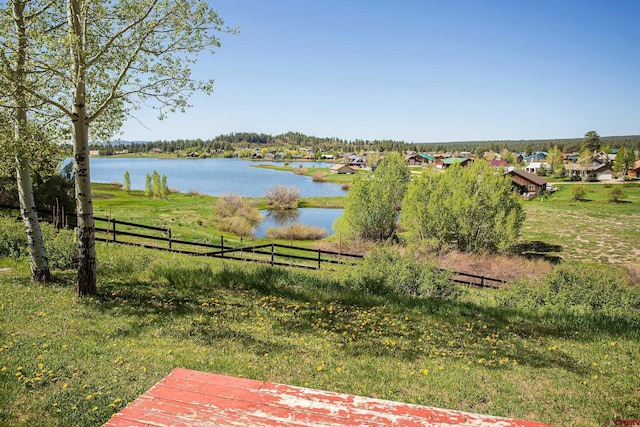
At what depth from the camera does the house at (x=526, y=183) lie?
3199 inches

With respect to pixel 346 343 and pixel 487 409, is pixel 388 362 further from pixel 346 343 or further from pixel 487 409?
pixel 487 409

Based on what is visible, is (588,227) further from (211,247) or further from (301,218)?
(211,247)

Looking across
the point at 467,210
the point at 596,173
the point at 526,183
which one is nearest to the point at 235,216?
the point at 467,210

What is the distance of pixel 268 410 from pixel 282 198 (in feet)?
212

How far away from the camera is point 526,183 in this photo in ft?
271

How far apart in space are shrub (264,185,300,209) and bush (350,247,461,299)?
53.3m

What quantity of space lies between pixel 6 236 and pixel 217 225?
33.7m

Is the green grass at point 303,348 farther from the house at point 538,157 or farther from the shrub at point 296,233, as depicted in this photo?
the house at point 538,157

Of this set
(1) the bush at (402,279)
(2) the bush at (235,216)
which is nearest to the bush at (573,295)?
(1) the bush at (402,279)

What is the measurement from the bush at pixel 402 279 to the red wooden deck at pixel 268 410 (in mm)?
9287

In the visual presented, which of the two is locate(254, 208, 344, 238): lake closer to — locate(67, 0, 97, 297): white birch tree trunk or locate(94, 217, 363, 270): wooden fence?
locate(94, 217, 363, 270): wooden fence

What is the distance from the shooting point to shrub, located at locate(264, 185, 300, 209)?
218 feet

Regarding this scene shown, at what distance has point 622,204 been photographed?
68.9m

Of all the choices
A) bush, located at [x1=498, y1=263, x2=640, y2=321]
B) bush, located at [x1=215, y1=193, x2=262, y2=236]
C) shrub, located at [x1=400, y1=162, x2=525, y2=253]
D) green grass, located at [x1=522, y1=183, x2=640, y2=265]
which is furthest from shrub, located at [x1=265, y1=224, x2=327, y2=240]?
bush, located at [x1=498, y1=263, x2=640, y2=321]
